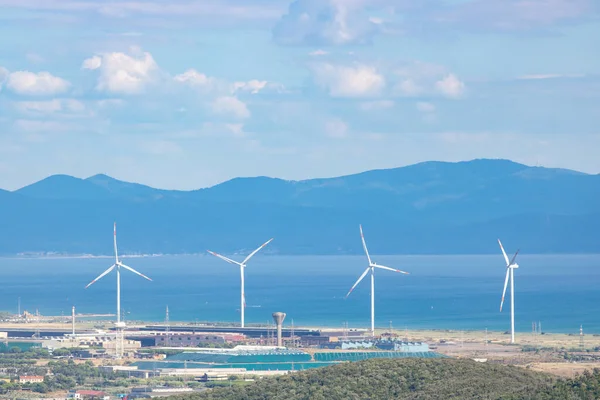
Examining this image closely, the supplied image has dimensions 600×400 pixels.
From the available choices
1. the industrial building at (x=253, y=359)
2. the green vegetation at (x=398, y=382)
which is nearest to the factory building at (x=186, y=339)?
the industrial building at (x=253, y=359)

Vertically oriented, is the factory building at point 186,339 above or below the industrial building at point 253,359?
above

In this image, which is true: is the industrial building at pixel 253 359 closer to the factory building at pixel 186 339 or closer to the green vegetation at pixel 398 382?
the factory building at pixel 186 339

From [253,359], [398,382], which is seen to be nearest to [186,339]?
[253,359]

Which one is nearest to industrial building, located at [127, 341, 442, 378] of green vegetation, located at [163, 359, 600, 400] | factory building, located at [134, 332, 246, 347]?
factory building, located at [134, 332, 246, 347]

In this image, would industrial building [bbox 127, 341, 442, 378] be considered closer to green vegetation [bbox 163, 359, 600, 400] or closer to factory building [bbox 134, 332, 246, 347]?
factory building [bbox 134, 332, 246, 347]

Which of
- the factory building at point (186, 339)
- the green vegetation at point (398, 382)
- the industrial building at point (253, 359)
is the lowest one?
the green vegetation at point (398, 382)

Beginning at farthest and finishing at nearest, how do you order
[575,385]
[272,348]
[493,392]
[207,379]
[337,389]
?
1. [272,348]
2. [207,379]
3. [337,389]
4. [493,392]
5. [575,385]

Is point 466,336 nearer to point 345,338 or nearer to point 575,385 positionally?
point 345,338

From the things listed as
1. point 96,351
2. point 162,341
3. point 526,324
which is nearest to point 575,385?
point 96,351
